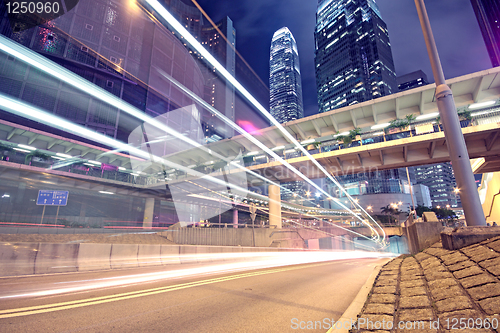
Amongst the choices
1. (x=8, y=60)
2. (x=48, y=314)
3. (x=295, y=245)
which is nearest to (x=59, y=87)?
(x=8, y=60)

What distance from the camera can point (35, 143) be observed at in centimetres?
2997

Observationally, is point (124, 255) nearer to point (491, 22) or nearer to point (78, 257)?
point (78, 257)

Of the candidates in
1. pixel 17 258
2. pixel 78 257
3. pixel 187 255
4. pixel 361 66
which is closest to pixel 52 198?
pixel 17 258

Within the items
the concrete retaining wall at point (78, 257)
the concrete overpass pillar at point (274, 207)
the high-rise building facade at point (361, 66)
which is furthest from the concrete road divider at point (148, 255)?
the high-rise building facade at point (361, 66)

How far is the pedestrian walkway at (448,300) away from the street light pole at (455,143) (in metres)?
2.66

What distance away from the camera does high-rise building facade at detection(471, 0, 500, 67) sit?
7671 cm

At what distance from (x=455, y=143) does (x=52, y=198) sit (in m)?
33.4

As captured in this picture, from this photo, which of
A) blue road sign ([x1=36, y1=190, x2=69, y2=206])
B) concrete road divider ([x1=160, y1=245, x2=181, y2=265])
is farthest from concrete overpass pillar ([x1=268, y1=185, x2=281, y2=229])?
blue road sign ([x1=36, y1=190, x2=69, y2=206])

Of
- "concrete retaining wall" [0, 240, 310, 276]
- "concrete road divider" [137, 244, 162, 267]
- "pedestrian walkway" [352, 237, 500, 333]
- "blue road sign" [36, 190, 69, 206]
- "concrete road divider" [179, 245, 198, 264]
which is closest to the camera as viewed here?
"pedestrian walkway" [352, 237, 500, 333]

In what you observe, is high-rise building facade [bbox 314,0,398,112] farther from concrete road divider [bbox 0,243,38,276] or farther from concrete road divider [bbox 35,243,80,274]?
concrete road divider [bbox 0,243,38,276]

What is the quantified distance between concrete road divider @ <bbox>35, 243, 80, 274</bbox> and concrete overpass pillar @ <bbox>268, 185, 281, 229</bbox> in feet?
60.0

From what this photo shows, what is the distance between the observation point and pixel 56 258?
32.4ft

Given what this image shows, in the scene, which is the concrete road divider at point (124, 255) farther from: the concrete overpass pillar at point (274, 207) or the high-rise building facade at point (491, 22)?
the high-rise building facade at point (491, 22)

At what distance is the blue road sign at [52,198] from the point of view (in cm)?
2361
